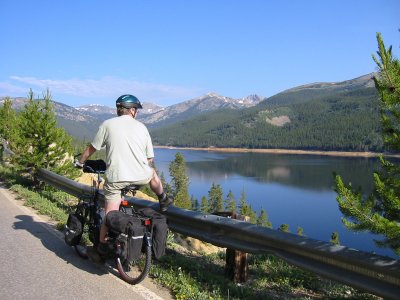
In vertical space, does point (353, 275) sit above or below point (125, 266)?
above

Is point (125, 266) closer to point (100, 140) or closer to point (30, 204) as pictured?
point (100, 140)

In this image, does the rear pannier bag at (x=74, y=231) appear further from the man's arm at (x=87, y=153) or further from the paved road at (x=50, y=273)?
the man's arm at (x=87, y=153)

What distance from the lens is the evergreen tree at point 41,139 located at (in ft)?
40.0

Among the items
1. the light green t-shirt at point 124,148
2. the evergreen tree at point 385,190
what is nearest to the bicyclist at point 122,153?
the light green t-shirt at point 124,148

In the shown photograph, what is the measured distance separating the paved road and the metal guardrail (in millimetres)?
951

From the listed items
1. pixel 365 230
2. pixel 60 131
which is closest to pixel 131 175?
pixel 365 230

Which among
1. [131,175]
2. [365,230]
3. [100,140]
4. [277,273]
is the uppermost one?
[100,140]

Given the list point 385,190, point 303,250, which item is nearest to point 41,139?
point 303,250

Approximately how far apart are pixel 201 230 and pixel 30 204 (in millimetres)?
5333

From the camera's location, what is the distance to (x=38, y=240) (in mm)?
6223

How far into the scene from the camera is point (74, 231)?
217 inches

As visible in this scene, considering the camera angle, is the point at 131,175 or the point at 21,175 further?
the point at 21,175

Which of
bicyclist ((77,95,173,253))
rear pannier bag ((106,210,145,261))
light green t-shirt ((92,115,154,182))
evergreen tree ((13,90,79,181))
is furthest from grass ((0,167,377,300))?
evergreen tree ((13,90,79,181))

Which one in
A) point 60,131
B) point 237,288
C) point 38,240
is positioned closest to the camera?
point 237,288
